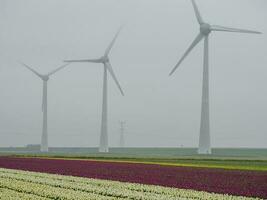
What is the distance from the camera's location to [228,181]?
2873 cm

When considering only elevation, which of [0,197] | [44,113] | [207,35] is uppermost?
[207,35]

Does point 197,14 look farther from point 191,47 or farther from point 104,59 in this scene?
point 104,59

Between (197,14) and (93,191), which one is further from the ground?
(197,14)

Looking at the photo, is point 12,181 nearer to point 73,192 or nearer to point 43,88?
point 73,192

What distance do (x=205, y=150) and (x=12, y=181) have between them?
6359cm

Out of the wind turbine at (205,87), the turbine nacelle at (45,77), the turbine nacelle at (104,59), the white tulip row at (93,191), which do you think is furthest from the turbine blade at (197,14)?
the white tulip row at (93,191)

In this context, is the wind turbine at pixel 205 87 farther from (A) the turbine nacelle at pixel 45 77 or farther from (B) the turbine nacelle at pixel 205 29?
(A) the turbine nacelle at pixel 45 77

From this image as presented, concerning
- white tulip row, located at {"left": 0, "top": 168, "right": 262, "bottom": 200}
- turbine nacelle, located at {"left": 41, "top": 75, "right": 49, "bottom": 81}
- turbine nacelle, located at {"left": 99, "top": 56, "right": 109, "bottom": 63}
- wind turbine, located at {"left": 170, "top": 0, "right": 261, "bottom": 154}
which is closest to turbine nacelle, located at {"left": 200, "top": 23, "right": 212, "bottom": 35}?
wind turbine, located at {"left": 170, "top": 0, "right": 261, "bottom": 154}

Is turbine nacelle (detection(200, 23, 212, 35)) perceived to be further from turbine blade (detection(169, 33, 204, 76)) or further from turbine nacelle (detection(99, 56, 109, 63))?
turbine nacelle (detection(99, 56, 109, 63))

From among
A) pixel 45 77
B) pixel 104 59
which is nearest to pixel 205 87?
pixel 104 59

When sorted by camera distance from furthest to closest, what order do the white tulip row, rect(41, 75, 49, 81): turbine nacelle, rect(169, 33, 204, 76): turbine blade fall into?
rect(41, 75, 49, 81): turbine nacelle
rect(169, 33, 204, 76): turbine blade
the white tulip row

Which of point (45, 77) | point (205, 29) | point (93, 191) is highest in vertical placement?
point (205, 29)

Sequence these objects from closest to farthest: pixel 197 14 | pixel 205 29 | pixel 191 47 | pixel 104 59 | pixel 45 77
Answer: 1. pixel 191 47
2. pixel 205 29
3. pixel 197 14
4. pixel 104 59
5. pixel 45 77

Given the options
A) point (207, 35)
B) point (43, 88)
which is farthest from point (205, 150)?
point (43, 88)
